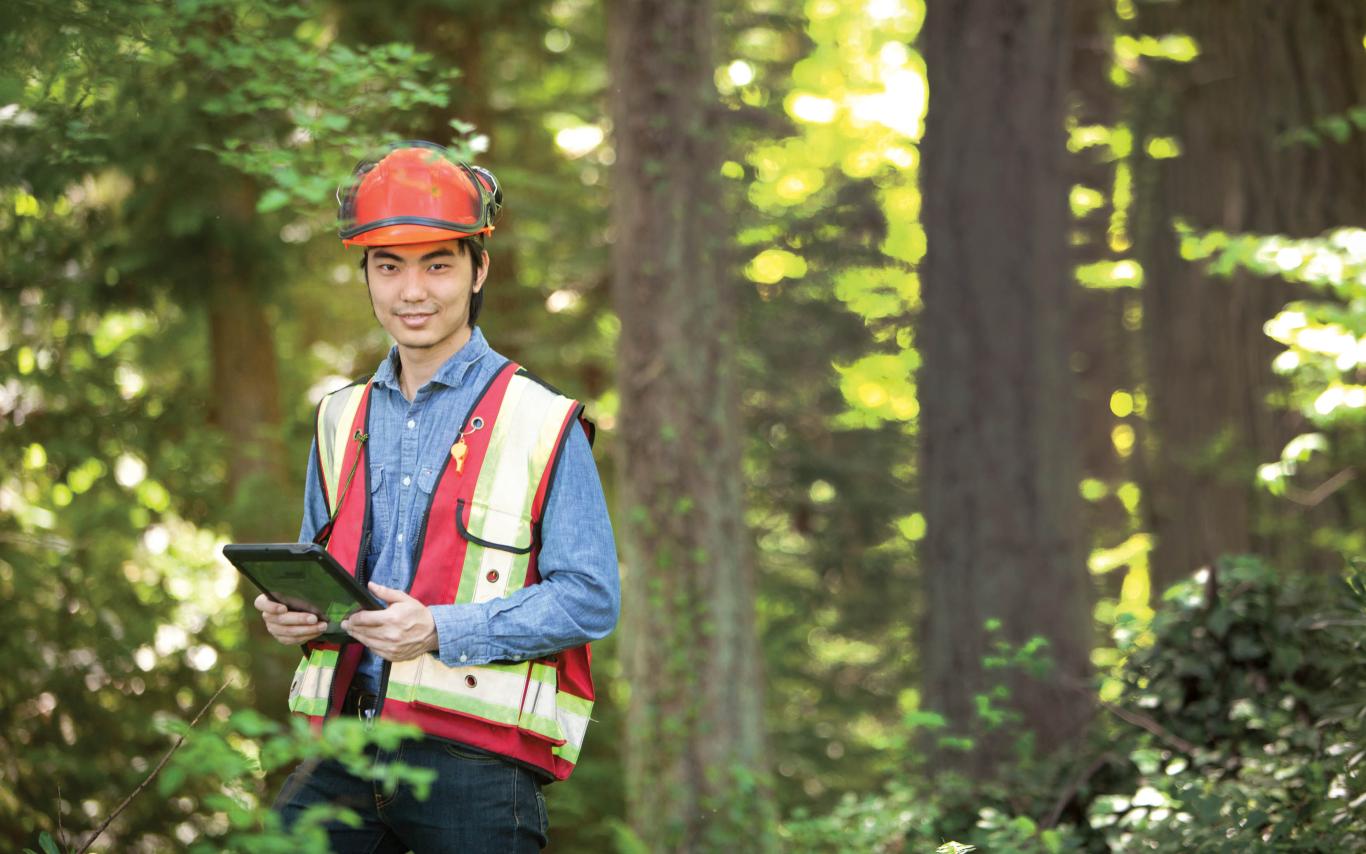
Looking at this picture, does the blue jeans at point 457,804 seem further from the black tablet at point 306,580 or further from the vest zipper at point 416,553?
the black tablet at point 306,580

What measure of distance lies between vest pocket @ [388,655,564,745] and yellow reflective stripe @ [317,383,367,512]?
0.49 m

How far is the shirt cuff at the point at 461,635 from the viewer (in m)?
2.77

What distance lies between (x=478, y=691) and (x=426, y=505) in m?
0.40

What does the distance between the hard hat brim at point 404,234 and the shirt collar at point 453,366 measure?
24 cm

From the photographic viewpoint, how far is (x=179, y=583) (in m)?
11.7

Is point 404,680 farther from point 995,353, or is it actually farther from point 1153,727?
point 995,353

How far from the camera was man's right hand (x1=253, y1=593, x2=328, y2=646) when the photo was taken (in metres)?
2.89

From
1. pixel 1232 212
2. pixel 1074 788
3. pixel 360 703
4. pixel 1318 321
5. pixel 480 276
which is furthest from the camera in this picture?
pixel 1232 212

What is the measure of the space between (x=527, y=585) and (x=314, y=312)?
435 inches

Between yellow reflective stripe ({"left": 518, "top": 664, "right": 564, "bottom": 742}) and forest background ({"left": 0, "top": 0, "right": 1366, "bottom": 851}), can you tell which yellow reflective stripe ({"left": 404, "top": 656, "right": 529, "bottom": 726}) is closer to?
yellow reflective stripe ({"left": 518, "top": 664, "right": 564, "bottom": 742})

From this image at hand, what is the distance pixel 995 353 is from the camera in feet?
25.2

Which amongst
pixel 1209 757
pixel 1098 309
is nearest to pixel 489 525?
pixel 1209 757

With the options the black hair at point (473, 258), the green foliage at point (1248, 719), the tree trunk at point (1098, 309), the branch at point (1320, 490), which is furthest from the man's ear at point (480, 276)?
the tree trunk at point (1098, 309)

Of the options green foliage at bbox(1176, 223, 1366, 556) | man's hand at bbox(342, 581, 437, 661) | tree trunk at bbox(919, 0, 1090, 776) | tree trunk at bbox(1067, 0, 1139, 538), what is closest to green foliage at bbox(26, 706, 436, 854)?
man's hand at bbox(342, 581, 437, 661)
